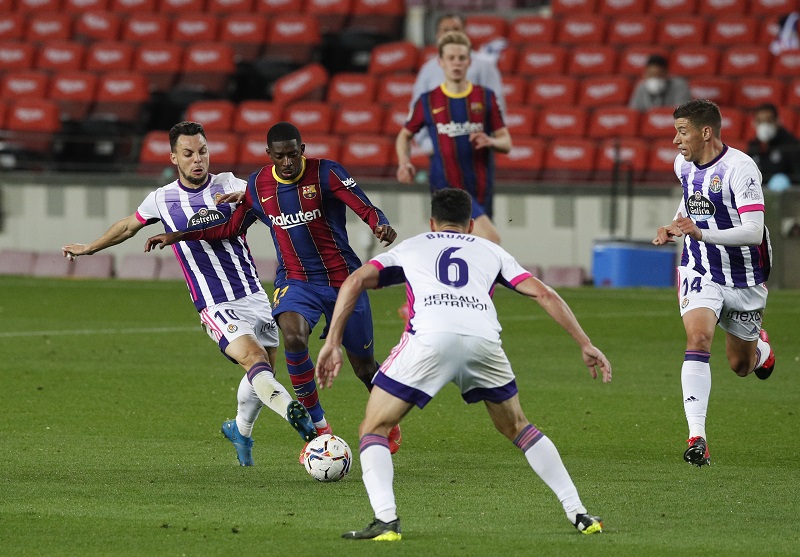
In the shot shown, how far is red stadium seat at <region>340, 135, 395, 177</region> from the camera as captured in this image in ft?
69.5

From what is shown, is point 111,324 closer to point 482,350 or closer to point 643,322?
point 643,322

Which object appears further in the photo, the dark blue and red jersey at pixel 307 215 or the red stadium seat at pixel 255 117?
the red stadium seat at pixel 255 117

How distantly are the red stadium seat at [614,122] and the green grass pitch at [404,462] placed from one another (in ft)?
22.7

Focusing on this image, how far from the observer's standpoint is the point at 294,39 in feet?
81.4

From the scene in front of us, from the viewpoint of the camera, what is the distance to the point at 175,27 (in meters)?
25.6

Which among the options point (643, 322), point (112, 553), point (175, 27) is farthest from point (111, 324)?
point (175, 27)

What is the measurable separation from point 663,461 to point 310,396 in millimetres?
2008

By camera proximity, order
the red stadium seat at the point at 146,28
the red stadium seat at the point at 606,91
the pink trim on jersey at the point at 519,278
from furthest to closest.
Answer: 1. the red stadium seat at the point at 146,28
2. the red stadium seat at the point at 606,91
3. the pink trim on jersey at the point at 519,278

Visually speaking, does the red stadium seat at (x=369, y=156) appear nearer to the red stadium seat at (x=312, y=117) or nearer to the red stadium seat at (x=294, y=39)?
the red stadium seat at (x=312, y=117)

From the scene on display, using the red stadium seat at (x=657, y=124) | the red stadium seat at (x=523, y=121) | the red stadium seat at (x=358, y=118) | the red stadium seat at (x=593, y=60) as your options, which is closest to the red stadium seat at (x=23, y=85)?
the red stadium seat at (x=358, y=118)

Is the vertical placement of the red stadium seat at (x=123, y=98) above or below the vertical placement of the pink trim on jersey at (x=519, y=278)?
above

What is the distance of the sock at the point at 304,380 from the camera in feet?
26.8

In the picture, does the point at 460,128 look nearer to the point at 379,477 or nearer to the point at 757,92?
the point at 379,477

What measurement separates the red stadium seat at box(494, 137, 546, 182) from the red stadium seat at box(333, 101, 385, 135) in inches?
92.3
